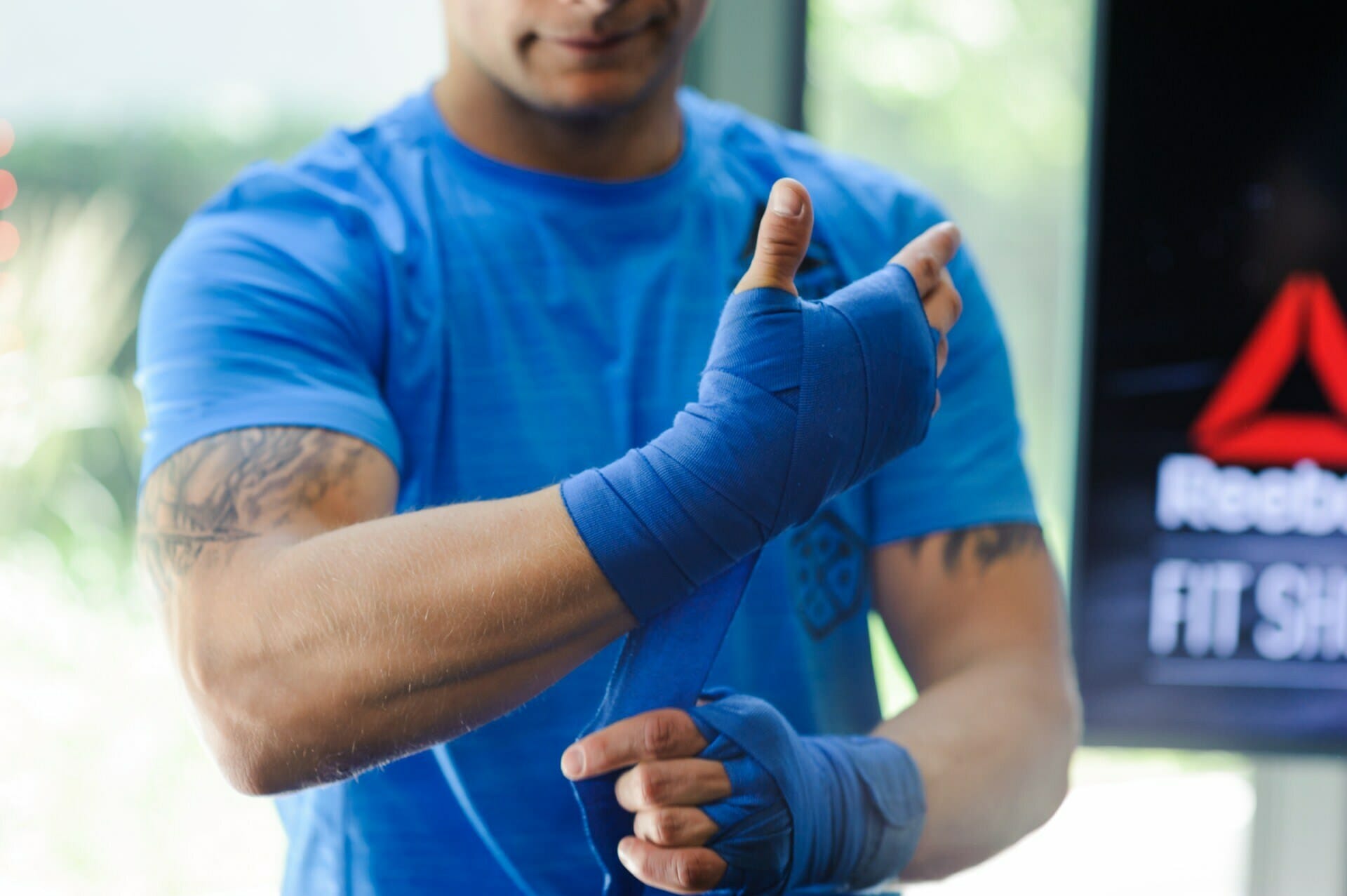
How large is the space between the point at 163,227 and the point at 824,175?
831mm

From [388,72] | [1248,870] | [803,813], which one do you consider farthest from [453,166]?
[1248,870]

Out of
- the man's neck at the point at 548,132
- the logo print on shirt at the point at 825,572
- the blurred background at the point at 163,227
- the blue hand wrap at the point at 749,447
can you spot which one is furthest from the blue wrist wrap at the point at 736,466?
the blurred background at the point at 163,227

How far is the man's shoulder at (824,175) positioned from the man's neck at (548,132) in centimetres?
7

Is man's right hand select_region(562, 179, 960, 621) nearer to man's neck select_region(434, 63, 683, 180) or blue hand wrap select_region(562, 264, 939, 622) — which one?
blue hand wrap select_region(562, 264, 939, 622)

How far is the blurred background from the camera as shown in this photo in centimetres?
127

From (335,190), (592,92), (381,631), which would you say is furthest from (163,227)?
(381,631)

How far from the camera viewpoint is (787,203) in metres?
0.54

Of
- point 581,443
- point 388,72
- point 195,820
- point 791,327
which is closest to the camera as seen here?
point 791,327

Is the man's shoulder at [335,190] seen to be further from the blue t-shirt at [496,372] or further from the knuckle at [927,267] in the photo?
the knuckle at [927,267]

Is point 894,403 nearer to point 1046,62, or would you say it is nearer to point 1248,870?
point 1046,62

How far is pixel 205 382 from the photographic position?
64cm

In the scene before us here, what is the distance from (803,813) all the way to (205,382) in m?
0.39

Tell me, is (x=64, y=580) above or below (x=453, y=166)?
below

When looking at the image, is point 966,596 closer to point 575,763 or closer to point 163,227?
point 575,763
